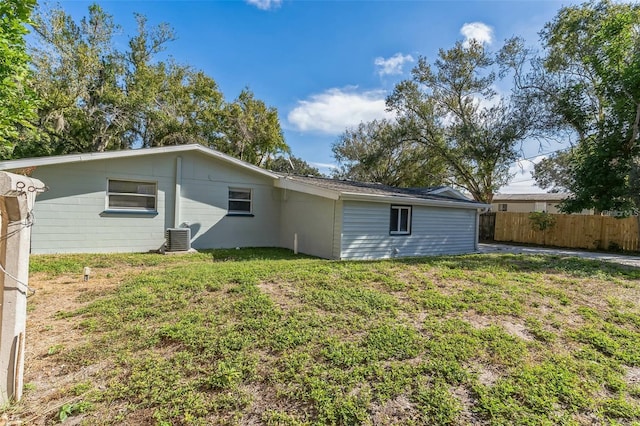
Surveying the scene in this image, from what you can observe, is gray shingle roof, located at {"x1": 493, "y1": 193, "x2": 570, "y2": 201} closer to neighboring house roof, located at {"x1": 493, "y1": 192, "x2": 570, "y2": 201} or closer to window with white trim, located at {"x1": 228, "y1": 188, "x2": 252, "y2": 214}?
neighboring house roof, located at {"x1": 493, "y1": 192, "x2": 570, "y2": 201}

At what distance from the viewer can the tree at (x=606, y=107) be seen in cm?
1159

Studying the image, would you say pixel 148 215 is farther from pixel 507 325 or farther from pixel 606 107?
pixel 606 107

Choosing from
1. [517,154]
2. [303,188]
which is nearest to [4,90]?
[303,188]

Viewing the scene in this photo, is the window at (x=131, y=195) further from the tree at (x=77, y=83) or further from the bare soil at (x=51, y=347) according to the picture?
the tree at (x=77, y=83)

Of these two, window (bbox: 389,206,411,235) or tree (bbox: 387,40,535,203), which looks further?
tree (bbox: 387,40,535,203)

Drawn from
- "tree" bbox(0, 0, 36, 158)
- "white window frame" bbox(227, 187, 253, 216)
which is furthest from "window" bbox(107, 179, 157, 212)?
"tree" bbox(0, 0, 36, 158)

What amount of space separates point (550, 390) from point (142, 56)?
22319 mm

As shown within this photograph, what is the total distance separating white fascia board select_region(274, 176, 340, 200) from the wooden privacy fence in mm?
13833

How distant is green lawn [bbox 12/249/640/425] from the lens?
8.66 feet

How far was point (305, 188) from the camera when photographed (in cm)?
984

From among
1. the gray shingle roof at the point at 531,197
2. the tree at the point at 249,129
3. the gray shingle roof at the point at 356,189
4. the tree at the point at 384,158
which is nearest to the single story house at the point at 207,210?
the gray shingle roof at the point at 356,189

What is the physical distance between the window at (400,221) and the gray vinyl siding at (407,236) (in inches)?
6.9

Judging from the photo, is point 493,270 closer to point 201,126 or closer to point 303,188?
point 303,188

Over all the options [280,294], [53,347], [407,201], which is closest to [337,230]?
[407,201]
